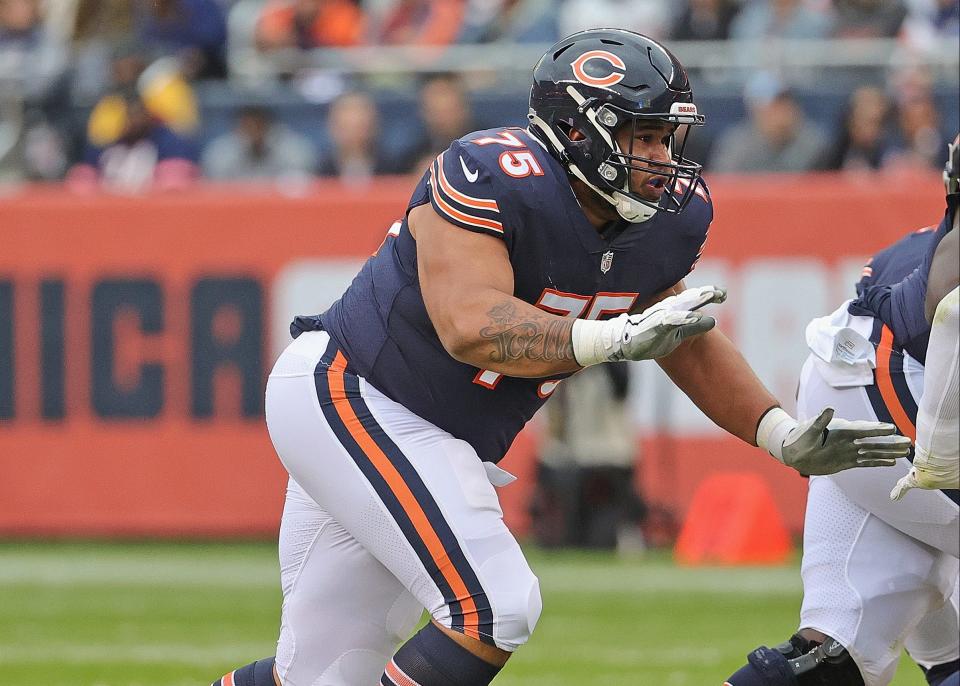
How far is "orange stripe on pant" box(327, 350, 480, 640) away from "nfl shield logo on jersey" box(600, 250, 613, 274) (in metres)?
0.64

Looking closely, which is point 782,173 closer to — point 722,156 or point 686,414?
point 722,156

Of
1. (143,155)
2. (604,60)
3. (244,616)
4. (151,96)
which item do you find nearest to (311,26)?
(151,96)

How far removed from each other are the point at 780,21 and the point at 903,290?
23.9ft

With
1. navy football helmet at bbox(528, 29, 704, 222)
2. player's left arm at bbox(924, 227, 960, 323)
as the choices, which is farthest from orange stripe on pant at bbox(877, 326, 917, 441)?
navy football helmet at bbox(528, 29, 704, 222)

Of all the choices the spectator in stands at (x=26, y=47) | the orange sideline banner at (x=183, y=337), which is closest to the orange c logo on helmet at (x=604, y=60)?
the orange sideline banner at (x=183, y=337)

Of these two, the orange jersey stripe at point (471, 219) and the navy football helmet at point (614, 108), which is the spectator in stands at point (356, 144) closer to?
the navy football helmet at point (614, 108)

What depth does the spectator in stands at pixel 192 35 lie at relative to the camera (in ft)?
38.0

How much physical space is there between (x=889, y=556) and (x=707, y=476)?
5.32m

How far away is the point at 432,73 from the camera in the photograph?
11.3 metres

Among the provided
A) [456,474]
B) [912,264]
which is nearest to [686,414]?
[912,264]

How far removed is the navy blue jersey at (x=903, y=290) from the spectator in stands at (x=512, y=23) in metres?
7.02

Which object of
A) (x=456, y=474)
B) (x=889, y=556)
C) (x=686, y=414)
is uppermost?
(x=456, y=474)

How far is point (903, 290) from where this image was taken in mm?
4141

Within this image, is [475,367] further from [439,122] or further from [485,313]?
[439,122]
